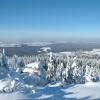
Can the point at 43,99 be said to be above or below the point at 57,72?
above

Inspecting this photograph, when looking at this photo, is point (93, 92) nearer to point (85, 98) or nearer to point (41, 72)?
point (85, 98)

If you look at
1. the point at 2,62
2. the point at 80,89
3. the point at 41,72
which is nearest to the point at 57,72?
the point at 41,72

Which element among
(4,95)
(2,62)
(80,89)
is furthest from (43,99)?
(2,62)

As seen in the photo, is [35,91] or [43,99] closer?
[43,99]

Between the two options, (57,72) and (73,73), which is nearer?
(73,73)

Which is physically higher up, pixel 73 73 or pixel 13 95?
pixel 13 95

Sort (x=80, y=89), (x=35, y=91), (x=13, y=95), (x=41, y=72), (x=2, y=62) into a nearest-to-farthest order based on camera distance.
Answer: (x=13, y=95)
(x=35, y=91)
(x=80, y=89)
(x=2, y=62)
(x=41, y=72)

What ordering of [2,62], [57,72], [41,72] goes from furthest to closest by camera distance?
[57,72] → [41,72] → [2,62]

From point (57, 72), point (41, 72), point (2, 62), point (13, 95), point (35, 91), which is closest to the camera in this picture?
point (13, 95)

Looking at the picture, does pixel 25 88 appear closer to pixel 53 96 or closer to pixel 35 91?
pixel 35 91
